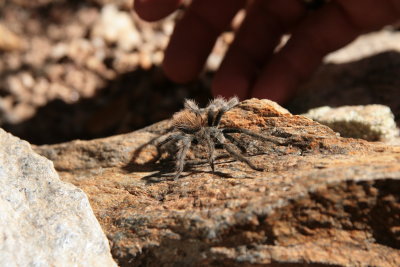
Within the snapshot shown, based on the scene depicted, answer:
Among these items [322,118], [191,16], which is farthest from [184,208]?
[191,16]

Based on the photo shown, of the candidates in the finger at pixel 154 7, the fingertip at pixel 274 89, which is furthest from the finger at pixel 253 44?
the finger at pixel 154 7

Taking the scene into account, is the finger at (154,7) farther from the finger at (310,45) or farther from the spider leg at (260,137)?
the spider leg at (260,137)

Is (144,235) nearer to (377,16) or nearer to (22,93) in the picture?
(377,16)

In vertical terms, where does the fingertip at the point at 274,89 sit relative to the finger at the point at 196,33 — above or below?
below

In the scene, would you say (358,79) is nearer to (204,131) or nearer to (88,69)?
(204,131)

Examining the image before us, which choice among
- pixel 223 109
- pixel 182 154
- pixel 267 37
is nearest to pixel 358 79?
pixel 267 37

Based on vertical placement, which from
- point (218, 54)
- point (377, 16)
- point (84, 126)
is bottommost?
point (84, 126)
